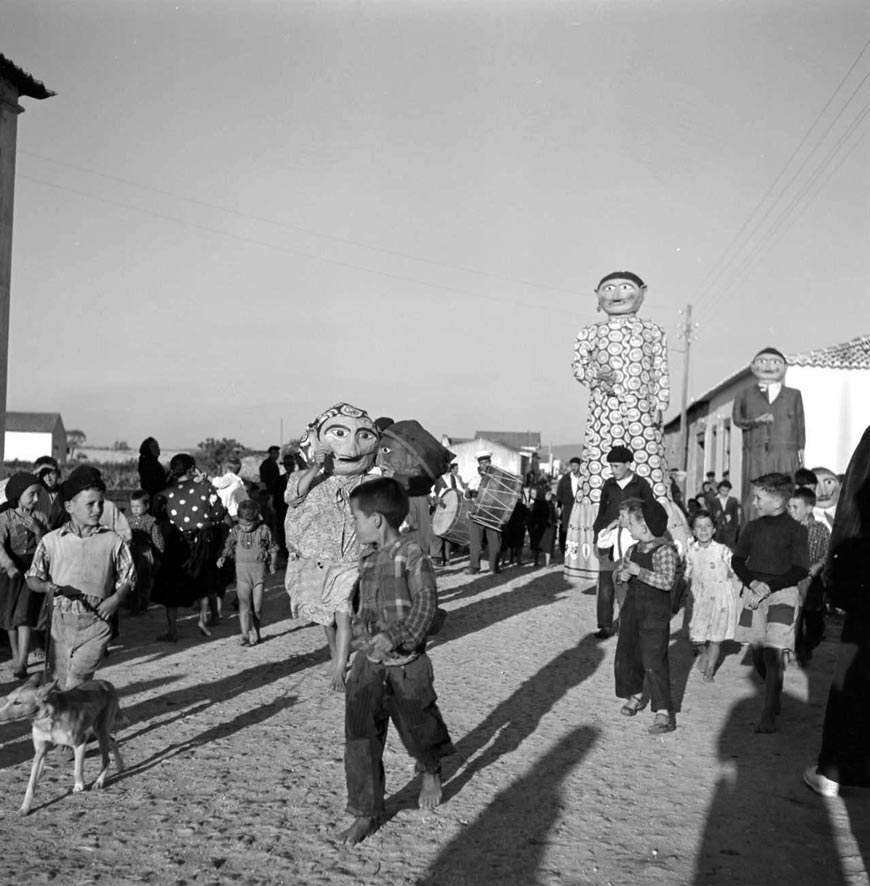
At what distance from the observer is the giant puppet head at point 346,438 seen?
7863mm

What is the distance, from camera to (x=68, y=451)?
8494 cm

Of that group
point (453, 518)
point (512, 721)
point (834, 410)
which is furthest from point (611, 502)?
point (834, 410)

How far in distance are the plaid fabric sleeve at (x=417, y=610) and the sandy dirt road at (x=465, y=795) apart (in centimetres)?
86

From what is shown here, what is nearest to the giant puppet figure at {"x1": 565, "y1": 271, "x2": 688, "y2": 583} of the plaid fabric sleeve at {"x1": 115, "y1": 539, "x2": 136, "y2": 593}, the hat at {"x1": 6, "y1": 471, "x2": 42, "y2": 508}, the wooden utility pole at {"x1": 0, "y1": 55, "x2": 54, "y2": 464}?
the hat at {"x1": 6, "y1": 471, "x2": 42, "y2": 508}

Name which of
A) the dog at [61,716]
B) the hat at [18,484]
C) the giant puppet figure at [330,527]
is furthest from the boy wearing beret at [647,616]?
the hat at [18,484]

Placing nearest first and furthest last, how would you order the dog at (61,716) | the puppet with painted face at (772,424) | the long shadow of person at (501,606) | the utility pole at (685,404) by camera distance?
the dog at (61,716)
the long shadow of person at (501,606)
the puppet with painted face at (772,424)
the utility pole at (685,404)

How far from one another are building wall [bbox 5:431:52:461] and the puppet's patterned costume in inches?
2905

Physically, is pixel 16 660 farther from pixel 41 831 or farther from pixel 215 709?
Answer: pixel 41 831

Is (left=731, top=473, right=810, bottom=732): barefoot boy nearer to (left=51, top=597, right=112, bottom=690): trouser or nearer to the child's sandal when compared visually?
the child's sandal

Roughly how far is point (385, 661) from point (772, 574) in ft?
10.9

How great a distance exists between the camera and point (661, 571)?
6484mm

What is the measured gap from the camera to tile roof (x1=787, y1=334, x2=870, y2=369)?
25.9 m

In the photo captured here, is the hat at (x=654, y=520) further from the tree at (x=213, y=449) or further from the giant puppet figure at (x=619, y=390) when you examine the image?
the tree at (x=213, y=449)

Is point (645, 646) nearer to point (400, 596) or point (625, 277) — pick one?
point (400, 596)
